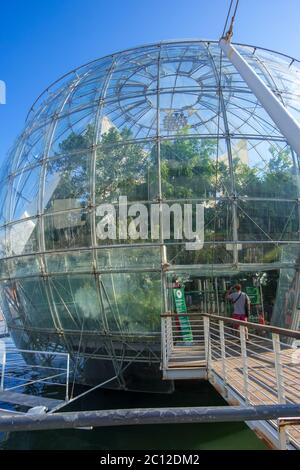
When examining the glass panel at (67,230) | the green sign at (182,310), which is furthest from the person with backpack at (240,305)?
the glass panel at (67,230)

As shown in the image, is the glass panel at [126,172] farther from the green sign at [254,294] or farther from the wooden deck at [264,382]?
the wooden deck at [264,382]

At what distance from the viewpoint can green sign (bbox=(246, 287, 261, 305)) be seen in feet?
31.9

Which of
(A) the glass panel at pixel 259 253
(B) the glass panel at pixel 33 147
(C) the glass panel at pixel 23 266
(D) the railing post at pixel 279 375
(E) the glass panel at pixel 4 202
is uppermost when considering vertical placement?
(B) the glass panel at pixel 33 147

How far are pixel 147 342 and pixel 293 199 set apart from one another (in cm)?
508

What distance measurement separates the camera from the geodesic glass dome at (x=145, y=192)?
9.62 metres

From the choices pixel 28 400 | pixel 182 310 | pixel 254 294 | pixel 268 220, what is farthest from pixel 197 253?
pixel 28 400

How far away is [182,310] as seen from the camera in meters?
9.52

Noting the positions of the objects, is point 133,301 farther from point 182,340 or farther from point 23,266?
point 23,266

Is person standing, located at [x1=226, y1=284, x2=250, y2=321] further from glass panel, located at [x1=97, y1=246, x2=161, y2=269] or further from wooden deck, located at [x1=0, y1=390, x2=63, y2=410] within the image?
wooden deck, located at [x1=0, y1=390, x2=63, y2=410]

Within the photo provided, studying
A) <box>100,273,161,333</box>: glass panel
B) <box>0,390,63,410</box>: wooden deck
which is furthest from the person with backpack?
<box>0,390,63,410</box>: wooden deck

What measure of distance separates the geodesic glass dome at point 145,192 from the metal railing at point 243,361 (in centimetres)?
80

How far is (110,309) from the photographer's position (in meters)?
9.80
